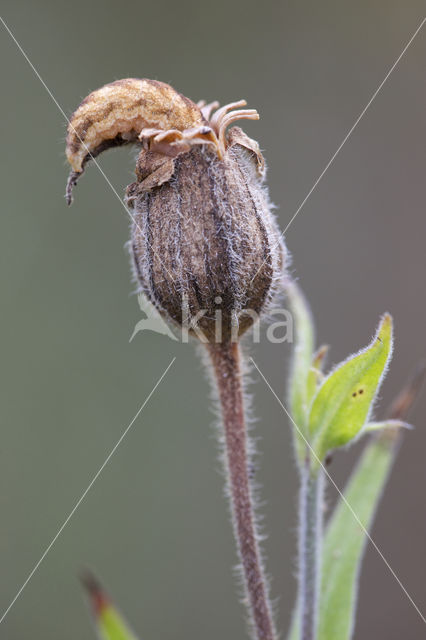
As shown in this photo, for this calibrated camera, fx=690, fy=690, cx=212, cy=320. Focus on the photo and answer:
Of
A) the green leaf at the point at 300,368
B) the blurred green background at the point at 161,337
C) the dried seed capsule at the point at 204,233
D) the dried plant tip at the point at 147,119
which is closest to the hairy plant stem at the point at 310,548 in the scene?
the green leaf at the point at 300,368

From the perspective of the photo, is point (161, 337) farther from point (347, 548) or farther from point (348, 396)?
point (348, 396)

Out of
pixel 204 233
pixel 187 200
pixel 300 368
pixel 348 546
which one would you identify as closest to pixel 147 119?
pixel 187 200

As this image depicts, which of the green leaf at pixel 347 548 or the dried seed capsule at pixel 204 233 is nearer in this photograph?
the dried seed capsule at pixel 204 233

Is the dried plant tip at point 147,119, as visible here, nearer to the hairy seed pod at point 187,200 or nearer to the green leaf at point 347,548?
the hairy seed pod at point 187,200

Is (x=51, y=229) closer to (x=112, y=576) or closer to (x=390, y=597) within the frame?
(x=112, y=576)

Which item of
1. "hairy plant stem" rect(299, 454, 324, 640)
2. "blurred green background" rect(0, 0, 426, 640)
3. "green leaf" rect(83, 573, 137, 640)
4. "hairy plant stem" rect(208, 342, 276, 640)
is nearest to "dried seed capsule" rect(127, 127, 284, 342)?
"hairy plant stem" rect(208, 342, 276, 640)

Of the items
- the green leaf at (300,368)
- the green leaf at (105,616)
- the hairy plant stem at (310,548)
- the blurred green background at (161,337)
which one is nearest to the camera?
the hairy plant stem at (310,548)

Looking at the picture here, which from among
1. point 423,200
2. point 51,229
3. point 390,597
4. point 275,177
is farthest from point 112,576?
point 423,200
